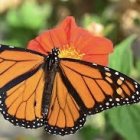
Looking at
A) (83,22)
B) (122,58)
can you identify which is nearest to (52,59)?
(122,58)

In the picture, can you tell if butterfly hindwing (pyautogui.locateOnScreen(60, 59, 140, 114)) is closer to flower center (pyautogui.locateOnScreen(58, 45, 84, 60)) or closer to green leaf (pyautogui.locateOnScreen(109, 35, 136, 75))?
flower center (pyautogui.locateOnScreen(58, 45, 84, 60))

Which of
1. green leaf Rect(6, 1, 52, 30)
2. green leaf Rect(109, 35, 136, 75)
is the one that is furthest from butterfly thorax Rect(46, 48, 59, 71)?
green leaf Rect(6, 1, 52, 30)

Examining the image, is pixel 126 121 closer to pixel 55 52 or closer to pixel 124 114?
pixel 124 114

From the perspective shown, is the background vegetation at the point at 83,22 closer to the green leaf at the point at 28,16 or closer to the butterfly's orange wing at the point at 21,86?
the green leaf at the point at 28,16

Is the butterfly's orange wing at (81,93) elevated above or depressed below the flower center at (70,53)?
below

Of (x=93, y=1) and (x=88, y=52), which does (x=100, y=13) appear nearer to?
(x=93, y=1)

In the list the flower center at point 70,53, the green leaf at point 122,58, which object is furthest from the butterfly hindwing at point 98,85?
the green leaf at point 122,58

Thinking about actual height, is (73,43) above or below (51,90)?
above
